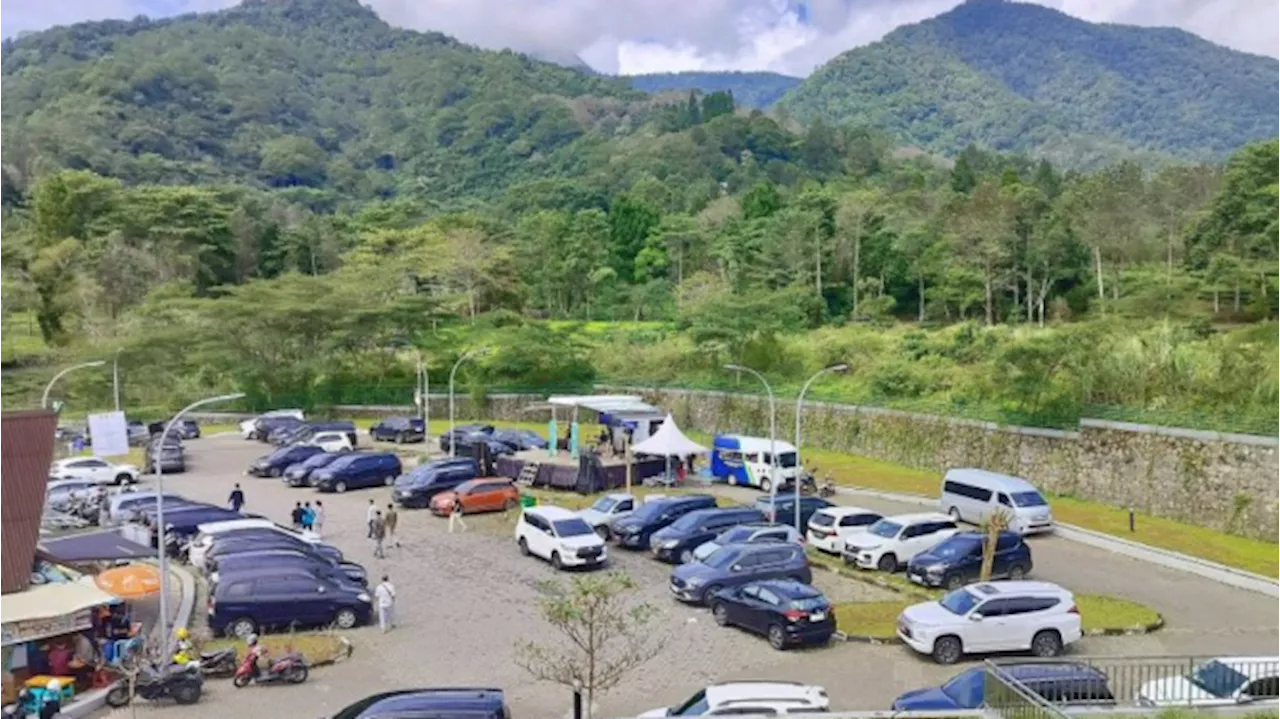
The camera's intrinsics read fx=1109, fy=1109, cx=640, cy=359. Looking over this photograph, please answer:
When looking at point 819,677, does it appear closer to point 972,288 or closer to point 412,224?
point 972,288

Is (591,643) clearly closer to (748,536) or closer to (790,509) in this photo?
(748,536)

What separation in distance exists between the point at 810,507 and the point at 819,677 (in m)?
12.9

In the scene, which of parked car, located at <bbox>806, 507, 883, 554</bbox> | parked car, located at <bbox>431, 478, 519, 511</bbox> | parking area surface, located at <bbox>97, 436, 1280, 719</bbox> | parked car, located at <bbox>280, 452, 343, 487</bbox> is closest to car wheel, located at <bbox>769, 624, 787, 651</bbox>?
parking area surface, located at <bbox>97, 436, 1280, 719</bbox>

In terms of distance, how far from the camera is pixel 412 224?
310ft

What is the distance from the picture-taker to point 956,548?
26.0m

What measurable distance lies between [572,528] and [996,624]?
37.5 ft

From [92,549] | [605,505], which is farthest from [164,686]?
[605,505]

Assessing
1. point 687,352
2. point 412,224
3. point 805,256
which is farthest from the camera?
point 412,224

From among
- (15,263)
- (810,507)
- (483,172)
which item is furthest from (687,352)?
(483,172)

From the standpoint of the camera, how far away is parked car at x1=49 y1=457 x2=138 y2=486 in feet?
126

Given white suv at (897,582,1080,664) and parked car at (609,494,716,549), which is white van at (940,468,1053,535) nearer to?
parked car at (609,494,716,549)

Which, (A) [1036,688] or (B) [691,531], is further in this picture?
(B) [691,531]

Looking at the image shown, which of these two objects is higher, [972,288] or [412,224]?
[412,224]

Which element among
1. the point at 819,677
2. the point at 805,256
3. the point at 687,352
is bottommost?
the point at 819,677
